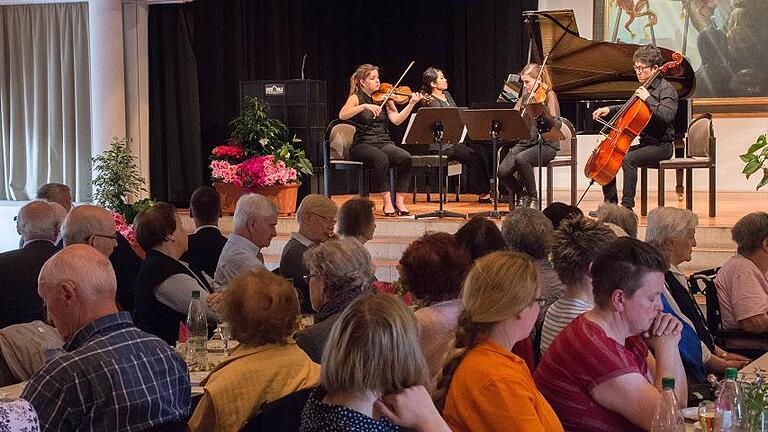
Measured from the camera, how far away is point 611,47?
389 inches

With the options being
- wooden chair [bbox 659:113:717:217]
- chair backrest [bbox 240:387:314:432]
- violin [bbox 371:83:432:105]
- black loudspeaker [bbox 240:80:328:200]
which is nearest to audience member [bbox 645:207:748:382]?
chair backrest [bbox 240:387:314:432]

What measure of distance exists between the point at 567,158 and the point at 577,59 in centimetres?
91

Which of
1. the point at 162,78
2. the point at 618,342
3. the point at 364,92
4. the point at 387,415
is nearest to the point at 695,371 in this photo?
the point at 618,342

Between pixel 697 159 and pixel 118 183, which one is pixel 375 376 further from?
pixel 118 183

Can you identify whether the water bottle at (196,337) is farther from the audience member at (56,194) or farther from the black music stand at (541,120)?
the black music stand at (541,120)

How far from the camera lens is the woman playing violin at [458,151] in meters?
10.3

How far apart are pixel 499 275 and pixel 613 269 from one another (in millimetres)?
395

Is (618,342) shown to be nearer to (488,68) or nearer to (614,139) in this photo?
(614,139)

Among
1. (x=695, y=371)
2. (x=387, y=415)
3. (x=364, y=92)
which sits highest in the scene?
(x=364, y=92)

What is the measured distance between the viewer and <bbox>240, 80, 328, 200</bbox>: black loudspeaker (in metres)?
10.6

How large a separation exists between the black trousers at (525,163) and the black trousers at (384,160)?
2.77 feet

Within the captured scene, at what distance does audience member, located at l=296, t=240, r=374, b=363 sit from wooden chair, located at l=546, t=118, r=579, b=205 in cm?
496

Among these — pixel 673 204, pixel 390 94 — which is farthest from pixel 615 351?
pixel 673 204

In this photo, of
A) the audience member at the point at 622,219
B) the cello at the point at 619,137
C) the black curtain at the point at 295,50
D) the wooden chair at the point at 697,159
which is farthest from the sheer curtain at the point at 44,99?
the audience member at the point at 622,219
